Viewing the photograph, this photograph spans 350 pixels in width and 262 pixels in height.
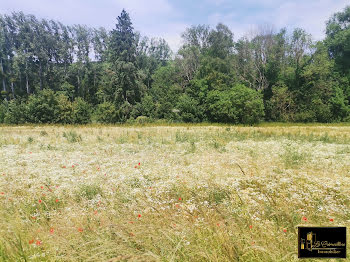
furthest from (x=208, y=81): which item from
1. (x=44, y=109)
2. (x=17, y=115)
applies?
(x=17, y=115)

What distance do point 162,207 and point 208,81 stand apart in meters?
49.0

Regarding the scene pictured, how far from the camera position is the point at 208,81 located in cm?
5062

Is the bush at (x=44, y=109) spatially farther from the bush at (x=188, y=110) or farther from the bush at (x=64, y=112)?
the bush at (x=188, y=110)

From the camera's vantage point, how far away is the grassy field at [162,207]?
2.95m

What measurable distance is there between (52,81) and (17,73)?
9.04m

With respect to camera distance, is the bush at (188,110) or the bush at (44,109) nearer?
the bush at (44,109)

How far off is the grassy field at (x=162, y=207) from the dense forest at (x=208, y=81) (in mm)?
36423

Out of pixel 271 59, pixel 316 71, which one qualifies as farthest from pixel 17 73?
pixel 316 71

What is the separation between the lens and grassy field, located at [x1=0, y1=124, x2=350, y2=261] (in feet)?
9.66
